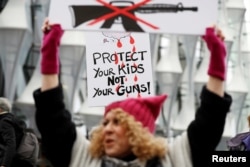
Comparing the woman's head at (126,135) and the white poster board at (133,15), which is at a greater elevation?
the white poster board at (133,15)

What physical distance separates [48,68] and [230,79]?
1400 inches

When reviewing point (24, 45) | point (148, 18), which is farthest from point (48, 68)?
point (24, 45)

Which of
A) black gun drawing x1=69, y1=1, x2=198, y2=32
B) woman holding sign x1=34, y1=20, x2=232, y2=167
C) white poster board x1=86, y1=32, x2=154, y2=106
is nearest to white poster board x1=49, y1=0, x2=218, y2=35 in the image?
black gun drawing x1=69, y1=1, x2=198, y2=32

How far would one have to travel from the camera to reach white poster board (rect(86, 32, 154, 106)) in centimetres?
633

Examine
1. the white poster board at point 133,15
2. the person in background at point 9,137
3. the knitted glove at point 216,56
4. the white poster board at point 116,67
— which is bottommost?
the person in background at point 9,137

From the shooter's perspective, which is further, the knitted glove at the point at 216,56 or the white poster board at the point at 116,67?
the white poster board at the point at 116,67

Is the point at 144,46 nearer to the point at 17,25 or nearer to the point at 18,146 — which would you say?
the point at 18,146

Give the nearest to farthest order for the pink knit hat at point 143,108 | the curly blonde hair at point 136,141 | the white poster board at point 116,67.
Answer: the curly blonde hair at point 136,141 → the pink knit hat at point 143,108 → the white poster board at point 116,67

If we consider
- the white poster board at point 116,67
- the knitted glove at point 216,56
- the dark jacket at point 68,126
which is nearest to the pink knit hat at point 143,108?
the dark jacket at point 68,126

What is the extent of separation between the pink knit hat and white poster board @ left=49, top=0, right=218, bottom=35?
13.1 inches

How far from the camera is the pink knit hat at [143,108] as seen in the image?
3.68 metres

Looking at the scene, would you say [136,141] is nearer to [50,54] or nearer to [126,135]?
[126,135]

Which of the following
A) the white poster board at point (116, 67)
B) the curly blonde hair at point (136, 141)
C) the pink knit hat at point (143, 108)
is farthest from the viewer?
the white poster board at point (116, 67)

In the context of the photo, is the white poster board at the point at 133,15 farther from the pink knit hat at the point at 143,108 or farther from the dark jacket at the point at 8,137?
the dark jacket at the point at 8,137
